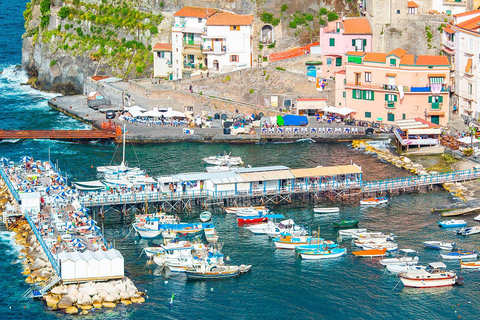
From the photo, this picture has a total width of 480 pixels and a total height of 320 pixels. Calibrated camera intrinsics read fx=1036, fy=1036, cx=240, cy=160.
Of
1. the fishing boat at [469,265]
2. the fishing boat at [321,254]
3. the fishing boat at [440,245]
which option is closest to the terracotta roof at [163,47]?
the fishing boat at [321,254]

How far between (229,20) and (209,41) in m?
3.55

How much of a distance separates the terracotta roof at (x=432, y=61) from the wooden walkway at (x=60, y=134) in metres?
35.4

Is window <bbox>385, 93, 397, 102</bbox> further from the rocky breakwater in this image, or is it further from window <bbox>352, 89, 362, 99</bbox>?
the rocky breakwater

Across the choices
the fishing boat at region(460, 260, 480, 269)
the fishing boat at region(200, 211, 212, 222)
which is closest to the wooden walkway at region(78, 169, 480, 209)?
the fishing boat at region(200, 211, 212, 222)

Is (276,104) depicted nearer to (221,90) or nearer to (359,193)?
(221,90)

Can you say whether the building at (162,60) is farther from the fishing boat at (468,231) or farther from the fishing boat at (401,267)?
the fishing boat at (401,267)

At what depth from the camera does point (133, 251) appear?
275ft

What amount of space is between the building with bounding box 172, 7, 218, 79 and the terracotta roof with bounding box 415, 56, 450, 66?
1046 inches

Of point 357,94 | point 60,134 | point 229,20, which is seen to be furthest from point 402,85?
point 60,134

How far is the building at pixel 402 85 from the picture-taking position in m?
117

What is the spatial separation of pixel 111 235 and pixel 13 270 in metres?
10.7

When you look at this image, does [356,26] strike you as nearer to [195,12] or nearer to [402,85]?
[402,85]

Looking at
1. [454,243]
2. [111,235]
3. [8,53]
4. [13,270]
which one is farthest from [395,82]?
[8,53]

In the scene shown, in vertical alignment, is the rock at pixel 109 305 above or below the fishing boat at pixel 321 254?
below
